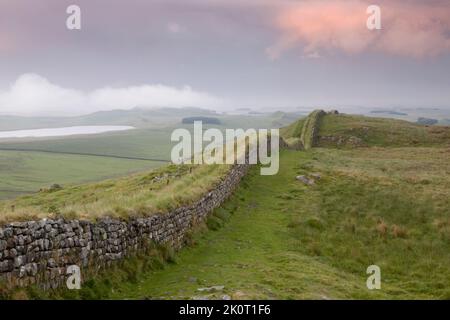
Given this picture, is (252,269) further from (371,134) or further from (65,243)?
(371,134)

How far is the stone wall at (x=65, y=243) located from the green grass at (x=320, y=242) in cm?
121

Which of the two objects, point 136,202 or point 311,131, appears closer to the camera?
point 136,202

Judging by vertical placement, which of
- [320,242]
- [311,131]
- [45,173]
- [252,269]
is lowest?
[45,173]

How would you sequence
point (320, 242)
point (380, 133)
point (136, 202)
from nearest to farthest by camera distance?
point (136, 202)
point (320, 242)
point (380, 133)

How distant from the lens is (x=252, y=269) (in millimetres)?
19562

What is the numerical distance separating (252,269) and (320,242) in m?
7.97

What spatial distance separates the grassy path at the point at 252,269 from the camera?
16.1m

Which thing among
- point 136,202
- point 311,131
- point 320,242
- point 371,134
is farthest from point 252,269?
point 371,134

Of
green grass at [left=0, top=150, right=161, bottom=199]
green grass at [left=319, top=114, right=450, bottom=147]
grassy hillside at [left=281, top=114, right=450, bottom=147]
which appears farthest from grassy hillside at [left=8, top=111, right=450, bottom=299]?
green grass at [left=0, top=150, right=161, bottom=199]

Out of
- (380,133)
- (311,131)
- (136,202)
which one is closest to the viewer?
(136,202)

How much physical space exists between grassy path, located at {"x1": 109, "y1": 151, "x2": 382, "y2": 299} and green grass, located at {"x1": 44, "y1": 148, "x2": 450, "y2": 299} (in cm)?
4

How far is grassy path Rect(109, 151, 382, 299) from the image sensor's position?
16.1 m
